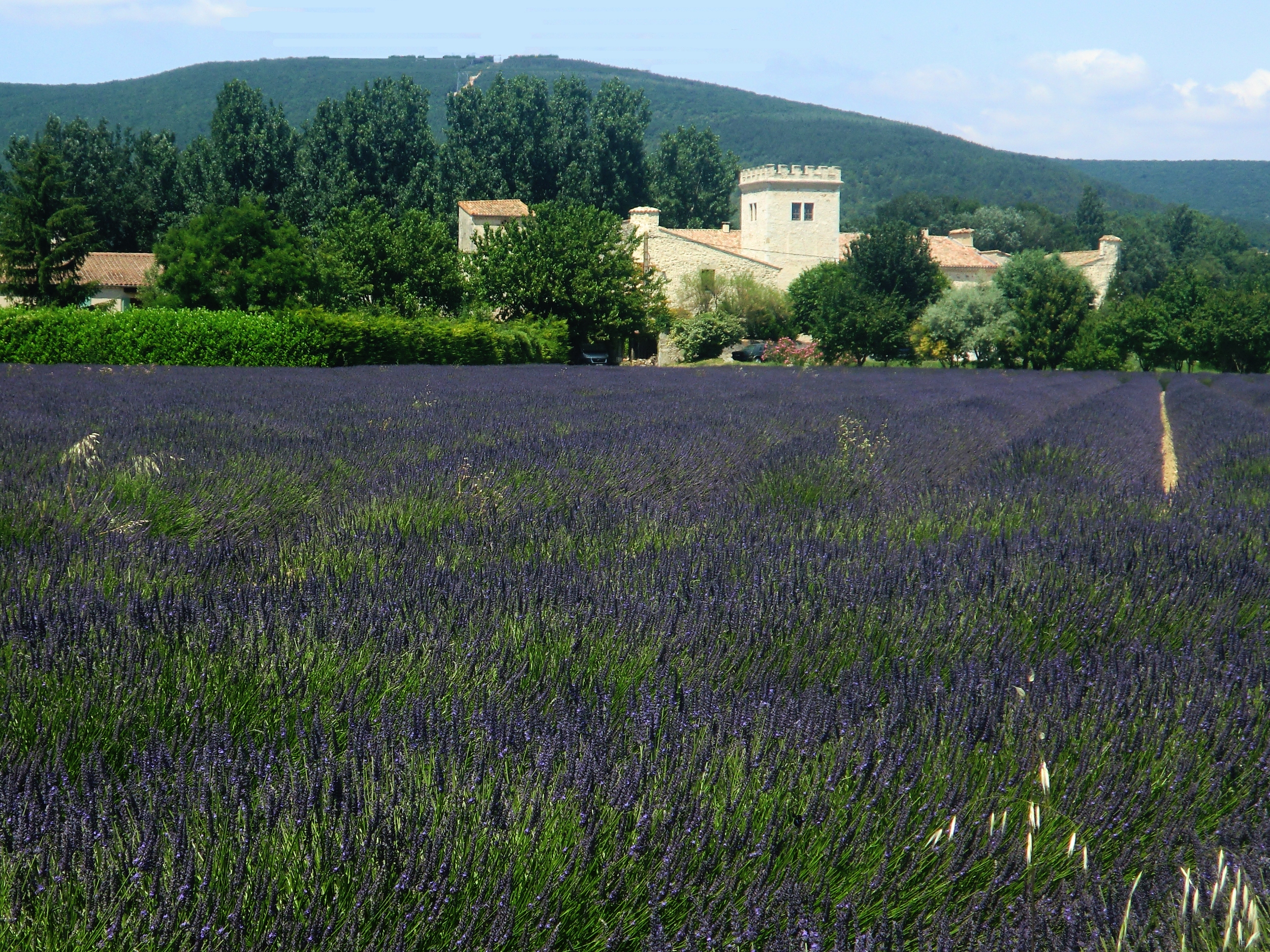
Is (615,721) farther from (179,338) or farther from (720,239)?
(720,239)

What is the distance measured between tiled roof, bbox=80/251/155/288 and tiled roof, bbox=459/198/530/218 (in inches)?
614

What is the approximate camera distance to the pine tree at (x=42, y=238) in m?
42.9

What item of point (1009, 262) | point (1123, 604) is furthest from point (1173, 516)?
point (1009, 262)

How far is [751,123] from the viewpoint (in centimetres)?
16700

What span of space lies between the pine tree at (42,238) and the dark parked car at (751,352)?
28.3m

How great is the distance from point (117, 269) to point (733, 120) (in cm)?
13428

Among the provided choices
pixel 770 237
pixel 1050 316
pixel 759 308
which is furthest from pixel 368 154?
pixel 1050 316

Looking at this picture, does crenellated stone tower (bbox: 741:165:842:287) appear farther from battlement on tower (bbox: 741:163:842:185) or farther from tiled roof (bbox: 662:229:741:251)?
tiled roof (bbox: 662:229:741:251)

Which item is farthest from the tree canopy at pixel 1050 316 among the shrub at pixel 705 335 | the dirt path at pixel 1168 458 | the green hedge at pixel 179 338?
the green hedge at pixel 179 338

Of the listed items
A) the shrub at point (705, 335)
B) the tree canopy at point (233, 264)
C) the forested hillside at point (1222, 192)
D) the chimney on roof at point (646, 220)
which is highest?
the forested hillside at point (1222, 192)

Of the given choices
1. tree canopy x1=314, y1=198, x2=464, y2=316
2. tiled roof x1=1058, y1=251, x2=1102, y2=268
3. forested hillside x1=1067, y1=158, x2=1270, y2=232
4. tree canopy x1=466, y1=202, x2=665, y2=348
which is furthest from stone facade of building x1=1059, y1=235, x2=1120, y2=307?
forested hillside x1=1067, y1=158, x2=1270, y2=232

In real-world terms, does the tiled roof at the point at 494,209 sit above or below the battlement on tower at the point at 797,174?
below

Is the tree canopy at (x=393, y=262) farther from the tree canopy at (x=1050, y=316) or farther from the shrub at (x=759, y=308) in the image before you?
the tree canopy at (x=1050, y=316)

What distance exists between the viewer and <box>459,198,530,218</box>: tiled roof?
177 feet
